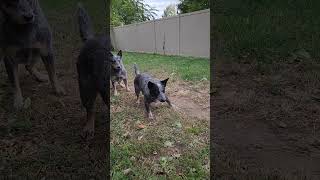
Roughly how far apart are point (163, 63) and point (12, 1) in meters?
2.34

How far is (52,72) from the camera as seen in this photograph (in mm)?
2719

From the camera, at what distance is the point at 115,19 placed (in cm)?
373

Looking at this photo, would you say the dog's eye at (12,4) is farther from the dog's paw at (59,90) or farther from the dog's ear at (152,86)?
the dog's ear at (152,86)

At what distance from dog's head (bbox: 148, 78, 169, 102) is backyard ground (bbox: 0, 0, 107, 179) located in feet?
3.29

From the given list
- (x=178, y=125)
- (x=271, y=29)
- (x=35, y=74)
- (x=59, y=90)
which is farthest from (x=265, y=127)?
(x=271, y=29)

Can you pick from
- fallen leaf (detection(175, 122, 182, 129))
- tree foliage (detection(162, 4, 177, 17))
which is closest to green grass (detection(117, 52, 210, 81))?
tree foliage (detection(162, 4, 177, 17))

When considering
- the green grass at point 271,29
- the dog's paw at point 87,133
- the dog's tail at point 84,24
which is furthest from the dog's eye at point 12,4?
→ the green grass at point 271,29

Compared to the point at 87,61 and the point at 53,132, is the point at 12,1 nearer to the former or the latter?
the point at 87,61

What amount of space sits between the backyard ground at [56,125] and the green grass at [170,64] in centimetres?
133

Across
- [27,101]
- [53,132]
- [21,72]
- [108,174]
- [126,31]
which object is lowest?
[108,174]

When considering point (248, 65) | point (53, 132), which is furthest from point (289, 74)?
point (53, 132)

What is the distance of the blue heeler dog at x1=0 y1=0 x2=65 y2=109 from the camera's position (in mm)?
2462

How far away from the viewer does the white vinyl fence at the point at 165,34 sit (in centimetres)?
399

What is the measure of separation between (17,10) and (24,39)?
0.19 metres
